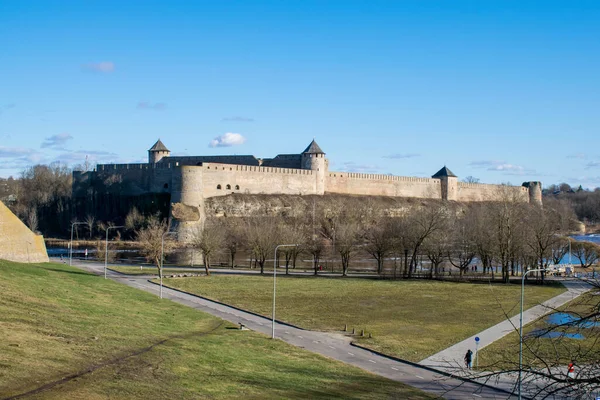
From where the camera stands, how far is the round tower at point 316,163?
8881cm

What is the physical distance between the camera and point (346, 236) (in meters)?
50.2

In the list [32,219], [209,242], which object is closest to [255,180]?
[32,219]

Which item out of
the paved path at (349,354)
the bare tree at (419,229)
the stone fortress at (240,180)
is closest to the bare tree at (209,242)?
the paved path at (349,354)

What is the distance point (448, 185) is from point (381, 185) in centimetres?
1390

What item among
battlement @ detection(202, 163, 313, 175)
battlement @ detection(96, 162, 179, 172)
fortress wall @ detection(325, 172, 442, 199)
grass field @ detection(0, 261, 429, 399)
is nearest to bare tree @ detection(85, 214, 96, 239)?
battlement @ detection(96, 162, 179, 172)

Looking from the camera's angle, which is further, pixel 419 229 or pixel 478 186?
pixel 478 186

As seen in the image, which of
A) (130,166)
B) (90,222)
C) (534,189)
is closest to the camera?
(90,222)

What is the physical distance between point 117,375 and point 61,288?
13.7 meters

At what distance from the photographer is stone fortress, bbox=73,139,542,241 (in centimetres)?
7438

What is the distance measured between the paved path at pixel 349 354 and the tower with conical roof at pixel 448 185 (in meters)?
77.1

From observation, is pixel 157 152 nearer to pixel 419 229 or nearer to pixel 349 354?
pixel 419 229

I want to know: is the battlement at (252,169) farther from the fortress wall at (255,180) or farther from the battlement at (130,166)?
the battlement at (130,166)

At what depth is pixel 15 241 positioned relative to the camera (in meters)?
36.7

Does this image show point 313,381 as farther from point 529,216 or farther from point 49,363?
point 529,216
